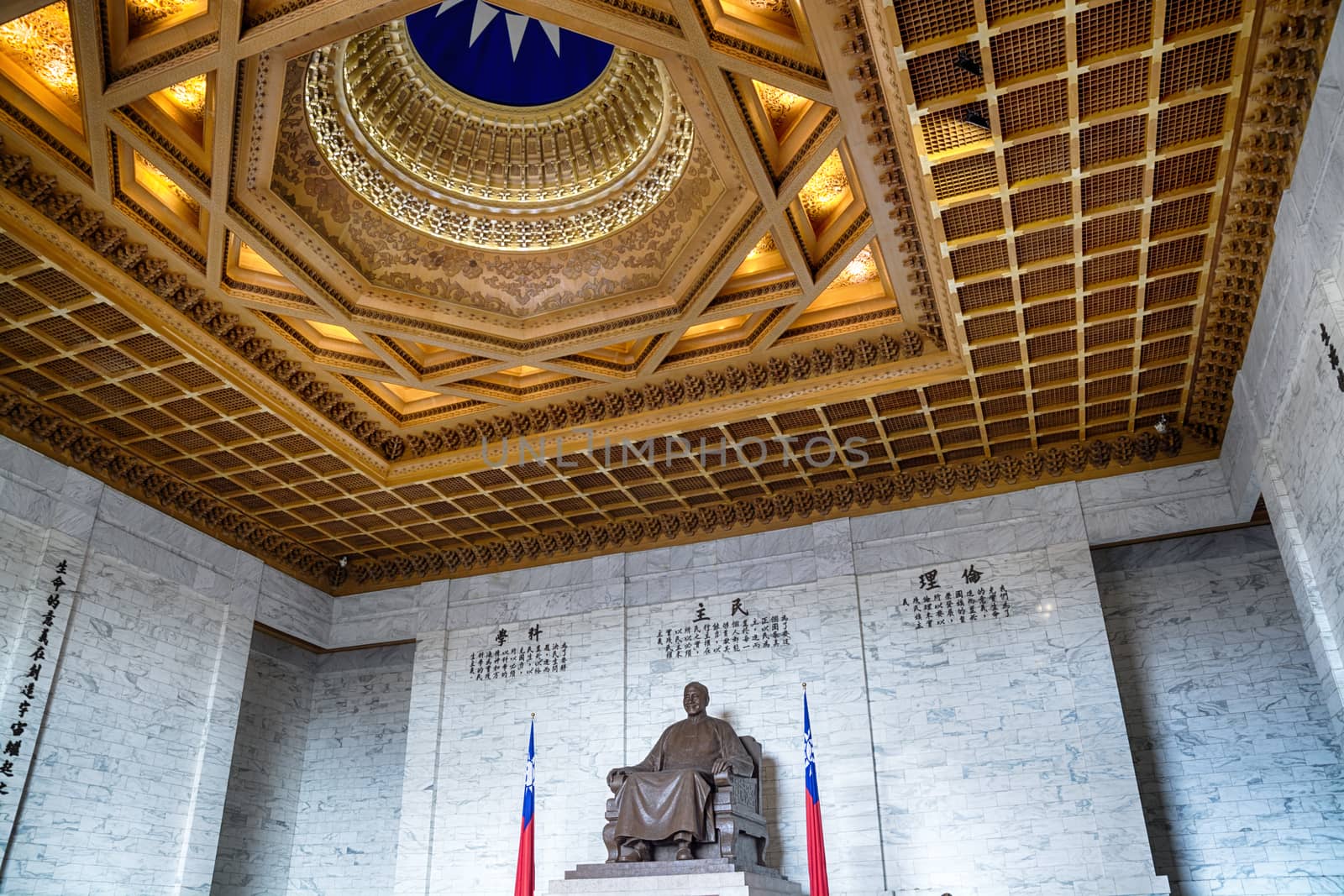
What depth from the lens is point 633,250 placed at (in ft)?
31.7

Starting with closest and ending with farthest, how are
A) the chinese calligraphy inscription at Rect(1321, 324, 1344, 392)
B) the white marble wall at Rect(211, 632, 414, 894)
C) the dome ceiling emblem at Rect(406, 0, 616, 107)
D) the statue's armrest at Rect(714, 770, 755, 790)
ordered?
the chinese calligraphy inscription at Rect(1321, 324, 1344, 392)
the dome ceiling emblem at Rect(406, 0, 616, 107)
the statue's armrest at Rect(714, 770, 755, 790)
the white marble wall at Rect(211, 632, 414, 894)

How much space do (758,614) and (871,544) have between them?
1678 millimetres

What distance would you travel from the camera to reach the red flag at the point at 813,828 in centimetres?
953

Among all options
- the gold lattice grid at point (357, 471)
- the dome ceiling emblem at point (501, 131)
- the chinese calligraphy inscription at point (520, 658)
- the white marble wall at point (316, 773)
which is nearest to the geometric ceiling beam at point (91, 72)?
the gold lattice grid at point (357, 471)

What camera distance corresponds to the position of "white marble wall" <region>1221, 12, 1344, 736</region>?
637 cm

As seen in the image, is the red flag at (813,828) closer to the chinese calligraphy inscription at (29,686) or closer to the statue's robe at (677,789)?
the statue's robe at (677,789)

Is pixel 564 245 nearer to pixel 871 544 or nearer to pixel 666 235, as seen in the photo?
pixel 666 235

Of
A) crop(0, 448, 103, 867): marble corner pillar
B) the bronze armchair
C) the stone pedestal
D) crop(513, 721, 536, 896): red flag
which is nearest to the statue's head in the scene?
the bronze armchair

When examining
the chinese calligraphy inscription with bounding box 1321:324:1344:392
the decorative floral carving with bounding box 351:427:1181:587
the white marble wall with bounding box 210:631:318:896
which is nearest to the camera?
the chinese calligraphy inscription with bounding box 1321:324:1344:392

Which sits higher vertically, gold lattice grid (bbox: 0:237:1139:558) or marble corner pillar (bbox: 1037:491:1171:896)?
gold lattice grid (bbox: 0:237:1139:558)

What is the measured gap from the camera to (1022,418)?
11.0m

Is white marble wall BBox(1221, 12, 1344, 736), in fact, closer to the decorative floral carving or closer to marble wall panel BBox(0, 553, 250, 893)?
the decorative floral carving

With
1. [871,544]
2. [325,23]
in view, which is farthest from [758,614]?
[325,23]

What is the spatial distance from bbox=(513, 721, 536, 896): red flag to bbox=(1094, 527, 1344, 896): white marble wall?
Result: 6828mm
